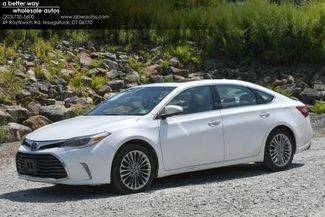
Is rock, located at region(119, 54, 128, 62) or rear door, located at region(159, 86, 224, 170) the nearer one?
rear door, located at region(159, 86, 224, 170)

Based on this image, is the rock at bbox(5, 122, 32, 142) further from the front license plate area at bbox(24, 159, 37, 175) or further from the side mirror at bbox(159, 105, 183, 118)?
the side mirror at bbox(159, 105, 183, 118)

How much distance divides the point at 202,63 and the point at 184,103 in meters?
14.3

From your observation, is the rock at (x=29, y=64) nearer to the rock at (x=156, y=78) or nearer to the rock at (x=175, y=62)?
the rock at (x=156, y=78)

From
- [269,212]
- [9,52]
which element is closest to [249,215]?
[269,212]

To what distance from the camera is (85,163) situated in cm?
902

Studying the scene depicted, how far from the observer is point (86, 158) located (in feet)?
29.6

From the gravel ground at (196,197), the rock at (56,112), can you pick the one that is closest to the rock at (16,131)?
the rock at (56,112)

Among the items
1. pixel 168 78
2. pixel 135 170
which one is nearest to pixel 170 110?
pixel 135 170

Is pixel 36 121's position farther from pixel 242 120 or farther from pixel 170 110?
pixel 170 110

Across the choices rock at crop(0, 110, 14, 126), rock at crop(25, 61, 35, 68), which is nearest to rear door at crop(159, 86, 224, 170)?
rock at crop(0, 110, 14, 126)

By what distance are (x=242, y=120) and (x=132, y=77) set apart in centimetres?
1146

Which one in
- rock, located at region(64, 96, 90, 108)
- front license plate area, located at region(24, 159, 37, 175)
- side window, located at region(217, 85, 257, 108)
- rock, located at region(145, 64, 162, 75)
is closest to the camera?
front license plate area, located at region(24, 159, 37, 175)

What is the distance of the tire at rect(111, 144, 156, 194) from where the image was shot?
922 cm

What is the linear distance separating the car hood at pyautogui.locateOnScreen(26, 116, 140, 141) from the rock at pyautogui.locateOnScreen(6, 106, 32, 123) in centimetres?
755
